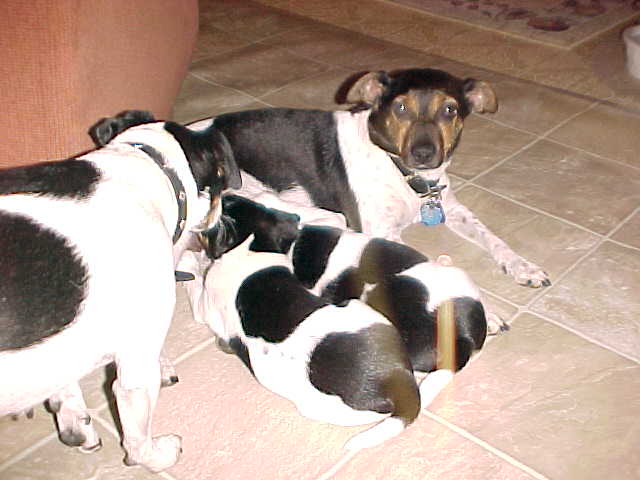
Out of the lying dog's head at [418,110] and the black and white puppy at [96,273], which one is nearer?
the black and white puppy at [96,273]

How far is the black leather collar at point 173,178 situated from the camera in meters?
2.44

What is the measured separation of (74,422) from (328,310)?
3.51 feet

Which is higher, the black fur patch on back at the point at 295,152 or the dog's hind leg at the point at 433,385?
the black fur patch on back at the point at 295,152

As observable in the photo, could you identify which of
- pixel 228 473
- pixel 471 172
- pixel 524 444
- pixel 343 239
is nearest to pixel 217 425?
pixel 228 473

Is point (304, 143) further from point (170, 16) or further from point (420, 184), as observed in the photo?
point (170, 16)

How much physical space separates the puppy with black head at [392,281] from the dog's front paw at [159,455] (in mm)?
782

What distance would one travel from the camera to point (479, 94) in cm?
354

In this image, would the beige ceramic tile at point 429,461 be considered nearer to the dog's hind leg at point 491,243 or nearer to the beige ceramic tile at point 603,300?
the beige ceramic tile at point 603,300

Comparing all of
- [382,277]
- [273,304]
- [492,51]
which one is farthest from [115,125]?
[492,51]

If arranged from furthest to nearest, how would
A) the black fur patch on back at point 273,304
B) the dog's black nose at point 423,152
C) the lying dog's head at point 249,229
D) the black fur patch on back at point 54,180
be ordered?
the dog's black nose at point 423,152, the lying dog's head at point 249,229, the black fur patch on back at point 273,304, the black fur patch on back at point 54,180

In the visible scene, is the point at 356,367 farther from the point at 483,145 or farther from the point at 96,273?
the point at 483,145

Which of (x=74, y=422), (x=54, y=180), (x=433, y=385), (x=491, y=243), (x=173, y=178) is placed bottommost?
(x=74, y=422)

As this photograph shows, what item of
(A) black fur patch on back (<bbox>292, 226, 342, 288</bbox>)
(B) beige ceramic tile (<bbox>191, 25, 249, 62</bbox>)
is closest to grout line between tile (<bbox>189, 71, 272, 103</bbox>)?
(B) beige ceramic tile (<bbox>191, 25, 249, 62</bbox>)

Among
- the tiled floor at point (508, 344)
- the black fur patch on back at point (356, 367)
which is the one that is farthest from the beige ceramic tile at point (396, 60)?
the black fur patch on back at point (356, 367)
